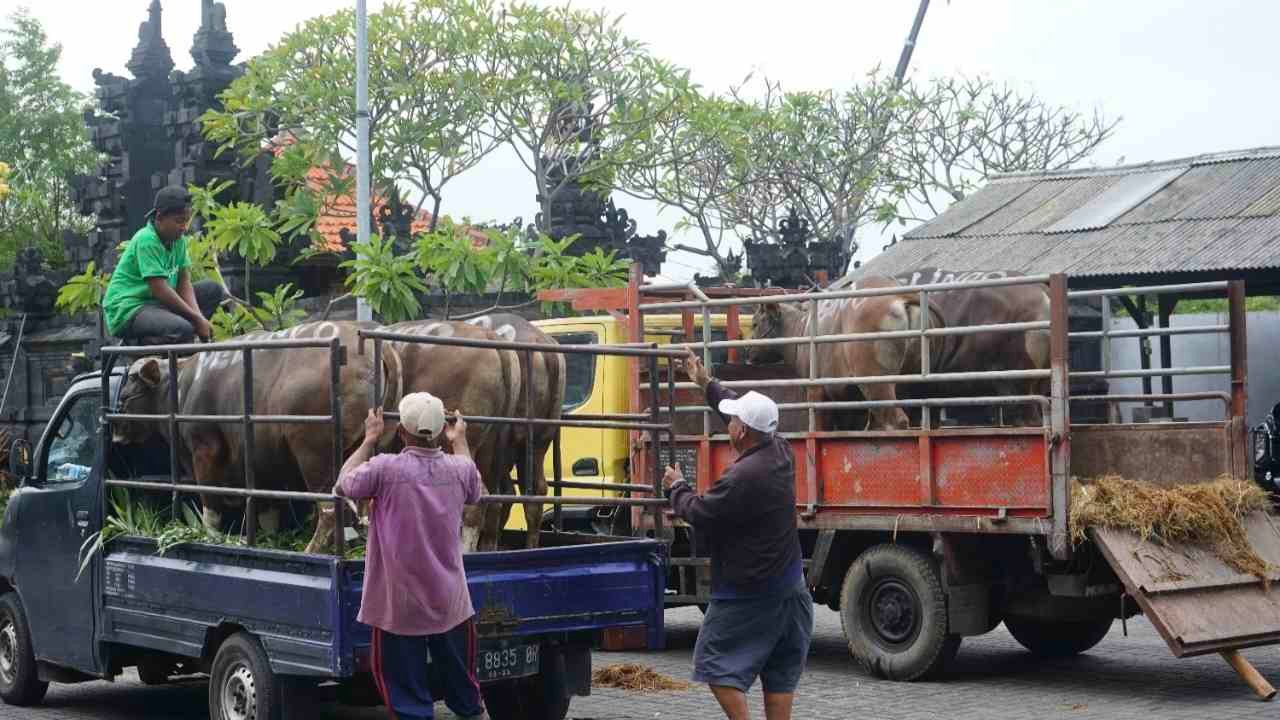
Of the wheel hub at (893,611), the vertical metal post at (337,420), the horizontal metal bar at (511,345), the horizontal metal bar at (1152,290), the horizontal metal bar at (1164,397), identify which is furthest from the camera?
the wheel hub at (893,611)

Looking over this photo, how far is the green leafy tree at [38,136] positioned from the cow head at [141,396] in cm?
3238

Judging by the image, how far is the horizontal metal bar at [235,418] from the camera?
771cm

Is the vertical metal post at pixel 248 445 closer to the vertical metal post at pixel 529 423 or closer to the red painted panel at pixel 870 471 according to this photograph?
the vertical metal post at pixel 529 423

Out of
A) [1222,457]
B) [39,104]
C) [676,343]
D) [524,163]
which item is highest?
[39,104]

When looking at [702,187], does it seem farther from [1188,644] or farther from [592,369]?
[1188,644]

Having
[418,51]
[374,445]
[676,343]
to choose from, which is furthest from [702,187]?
[374,445]

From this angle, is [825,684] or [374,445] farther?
[825,684]

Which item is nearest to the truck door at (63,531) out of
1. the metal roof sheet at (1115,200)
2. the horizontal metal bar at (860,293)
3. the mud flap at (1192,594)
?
the horizontal metal bar at (860,293)

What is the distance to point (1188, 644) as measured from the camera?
30.3ft

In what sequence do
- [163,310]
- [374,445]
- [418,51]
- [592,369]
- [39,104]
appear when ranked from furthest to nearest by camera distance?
[39,104], [418,51], [592,369], [163,310], [374,445]

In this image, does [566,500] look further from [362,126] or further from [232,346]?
[362,126]

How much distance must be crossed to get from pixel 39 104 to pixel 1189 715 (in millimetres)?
39627

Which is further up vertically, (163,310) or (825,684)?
(163,310)

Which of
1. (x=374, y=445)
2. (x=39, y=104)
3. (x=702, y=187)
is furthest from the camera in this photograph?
(x=39, y=104)
